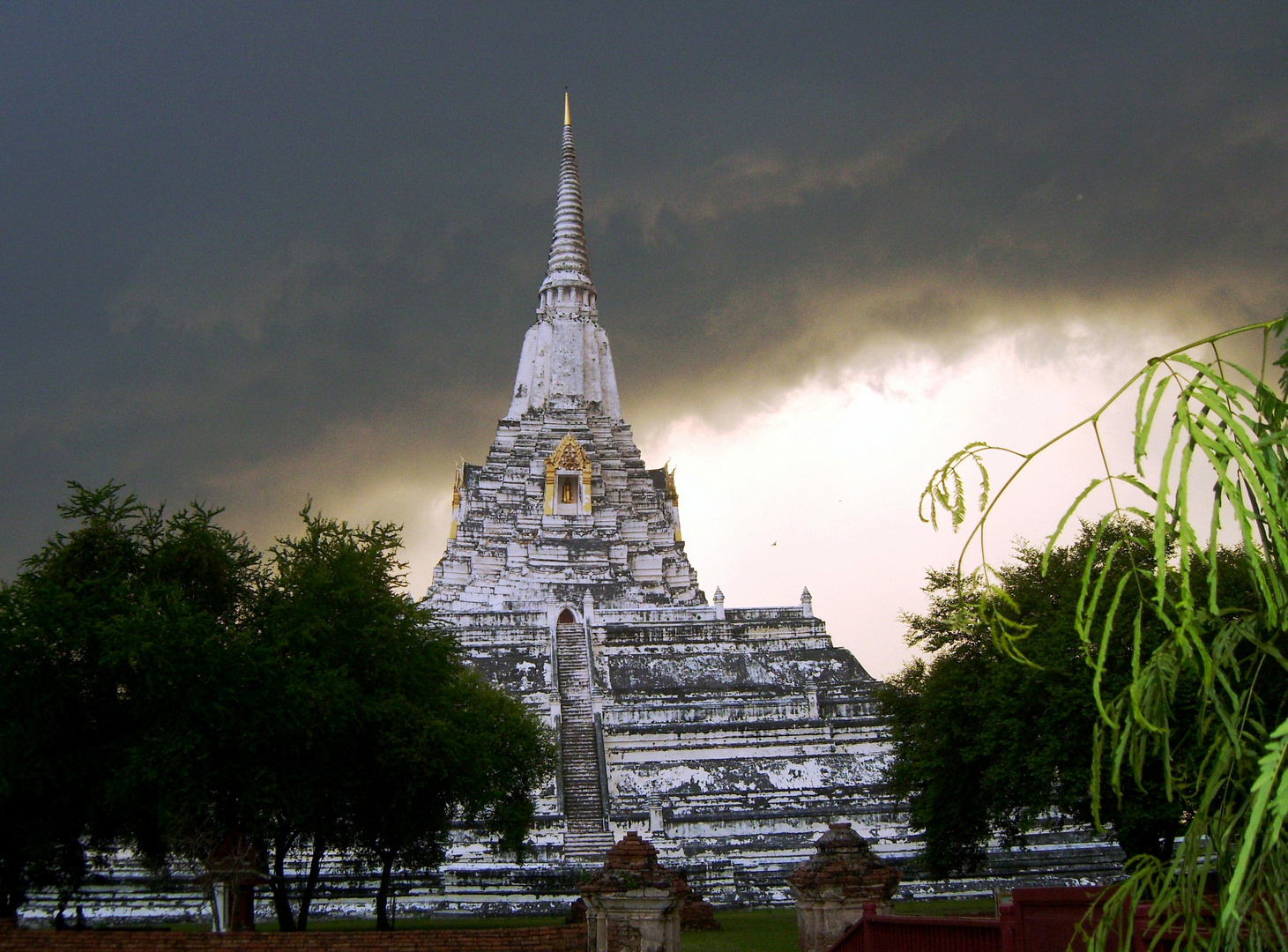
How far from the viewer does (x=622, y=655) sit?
4453 centimetres

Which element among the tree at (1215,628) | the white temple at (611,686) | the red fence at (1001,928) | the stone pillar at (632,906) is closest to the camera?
the tree at (1215,628)

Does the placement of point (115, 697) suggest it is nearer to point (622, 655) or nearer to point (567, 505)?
point (622, 655)

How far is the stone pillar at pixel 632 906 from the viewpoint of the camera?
56.4ft

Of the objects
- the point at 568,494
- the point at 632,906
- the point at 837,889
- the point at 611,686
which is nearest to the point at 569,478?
the point at 568,494

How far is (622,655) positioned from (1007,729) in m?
23.0

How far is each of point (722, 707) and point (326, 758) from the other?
63.0ft

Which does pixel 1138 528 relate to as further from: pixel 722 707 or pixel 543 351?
pixel 543 351

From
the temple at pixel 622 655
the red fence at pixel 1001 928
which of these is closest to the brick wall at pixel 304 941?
the red fence at pixel 1001 928

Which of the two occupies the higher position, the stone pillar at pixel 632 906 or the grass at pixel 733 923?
the stone pillar at pixel 632 906

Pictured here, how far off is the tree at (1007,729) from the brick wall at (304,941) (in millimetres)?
9388

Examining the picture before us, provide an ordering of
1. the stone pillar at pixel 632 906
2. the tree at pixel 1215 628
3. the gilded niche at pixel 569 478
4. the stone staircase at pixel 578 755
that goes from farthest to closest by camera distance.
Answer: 1. the gilded niche at pixel 569 478
2. the stone staircase at pixel 578 755
3. the stone pillar at pixel 632 906
4. the tree at pixel 1215 628

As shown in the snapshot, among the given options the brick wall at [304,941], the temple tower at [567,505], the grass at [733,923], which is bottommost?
the grass at [733,923]

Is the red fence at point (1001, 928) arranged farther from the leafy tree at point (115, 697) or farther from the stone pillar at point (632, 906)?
the leafy tree at point (115, 697)

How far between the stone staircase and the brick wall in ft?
49.5
